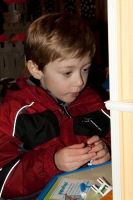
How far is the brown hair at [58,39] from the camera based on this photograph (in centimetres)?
101

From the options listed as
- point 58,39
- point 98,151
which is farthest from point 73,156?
point 58,39

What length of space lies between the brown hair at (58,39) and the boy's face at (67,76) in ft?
0.06

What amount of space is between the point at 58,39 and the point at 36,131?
0.30m

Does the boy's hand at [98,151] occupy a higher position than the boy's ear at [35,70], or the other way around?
the boy's ear at [35,70]

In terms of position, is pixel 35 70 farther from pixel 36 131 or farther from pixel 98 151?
pixel 98 151

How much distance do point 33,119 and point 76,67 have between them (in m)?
0.22

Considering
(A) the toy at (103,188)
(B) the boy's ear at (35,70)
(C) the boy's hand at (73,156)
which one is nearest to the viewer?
(A) the toy at (103,188)

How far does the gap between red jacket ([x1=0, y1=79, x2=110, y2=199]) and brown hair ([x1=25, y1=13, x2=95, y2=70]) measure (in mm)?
125

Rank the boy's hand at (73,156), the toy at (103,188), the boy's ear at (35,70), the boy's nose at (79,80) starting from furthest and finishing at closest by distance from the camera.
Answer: the boy's ear at (35,70) < the boy's nose at (79,80) < the boy's hand at (73,156) < the toy at (103,188)

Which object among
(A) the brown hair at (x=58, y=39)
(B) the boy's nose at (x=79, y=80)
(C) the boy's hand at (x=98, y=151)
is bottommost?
(C) the boy's hand at (x=98, y=151)

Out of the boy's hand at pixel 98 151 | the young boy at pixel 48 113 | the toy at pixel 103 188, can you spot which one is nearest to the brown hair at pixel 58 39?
the young boy at pixel 48 113

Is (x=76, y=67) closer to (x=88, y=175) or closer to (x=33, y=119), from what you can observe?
(x=33, y=119)

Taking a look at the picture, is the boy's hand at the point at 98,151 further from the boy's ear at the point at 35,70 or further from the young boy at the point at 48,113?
the boy's ear at the point at 35,70

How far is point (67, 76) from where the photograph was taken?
1027 millimetres
